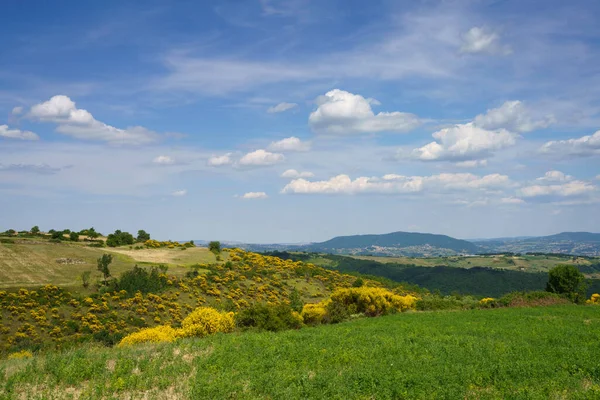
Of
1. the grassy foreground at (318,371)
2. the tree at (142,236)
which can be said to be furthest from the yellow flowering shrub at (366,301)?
the tree at (142,236)

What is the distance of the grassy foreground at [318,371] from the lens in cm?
1211

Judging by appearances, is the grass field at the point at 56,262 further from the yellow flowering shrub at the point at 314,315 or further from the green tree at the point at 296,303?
the yellow flowering shrub at the point at 314,315

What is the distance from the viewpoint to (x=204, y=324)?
29.0m

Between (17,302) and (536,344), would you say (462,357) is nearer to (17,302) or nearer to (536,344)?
(536,344)

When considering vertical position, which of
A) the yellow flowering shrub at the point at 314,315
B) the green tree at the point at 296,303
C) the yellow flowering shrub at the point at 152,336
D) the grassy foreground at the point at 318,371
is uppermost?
the grassy foreground at the point at 318,371

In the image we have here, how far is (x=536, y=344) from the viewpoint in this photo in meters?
19.5

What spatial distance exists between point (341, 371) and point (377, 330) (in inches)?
460

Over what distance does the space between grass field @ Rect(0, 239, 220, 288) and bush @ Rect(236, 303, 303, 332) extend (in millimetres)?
38905

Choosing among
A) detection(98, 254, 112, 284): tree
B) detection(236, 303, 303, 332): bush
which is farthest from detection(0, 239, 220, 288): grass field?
detection(236, 303, 303, 332): bush

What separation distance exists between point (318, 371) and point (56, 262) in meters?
68.2

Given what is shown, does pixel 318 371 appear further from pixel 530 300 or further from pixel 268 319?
pixel 530 300

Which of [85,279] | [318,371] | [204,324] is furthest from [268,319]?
[85,279]

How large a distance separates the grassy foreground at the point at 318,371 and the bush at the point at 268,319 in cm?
1311

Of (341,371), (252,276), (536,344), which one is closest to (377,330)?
(536,344)
